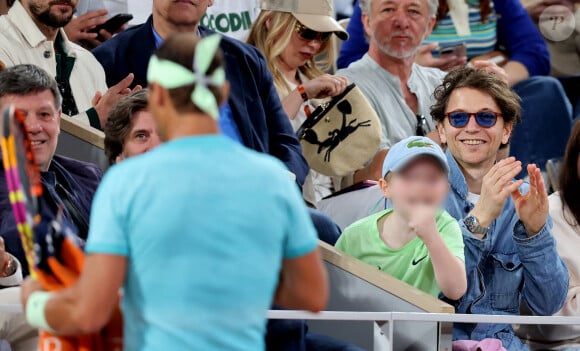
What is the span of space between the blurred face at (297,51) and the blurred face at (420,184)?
1766 mm

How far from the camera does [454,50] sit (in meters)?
6.91

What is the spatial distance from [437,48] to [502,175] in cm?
240

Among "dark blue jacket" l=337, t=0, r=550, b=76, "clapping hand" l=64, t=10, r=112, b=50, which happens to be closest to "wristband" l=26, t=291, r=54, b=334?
"clapping hand" l=64, t=10, r=112, b=50

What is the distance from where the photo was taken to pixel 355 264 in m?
4.64

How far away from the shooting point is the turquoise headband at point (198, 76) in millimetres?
2686

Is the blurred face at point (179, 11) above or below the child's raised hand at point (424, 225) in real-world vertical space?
above

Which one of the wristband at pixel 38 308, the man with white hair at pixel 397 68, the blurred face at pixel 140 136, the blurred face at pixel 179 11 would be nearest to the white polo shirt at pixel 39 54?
the blurred face at pixel 179 11

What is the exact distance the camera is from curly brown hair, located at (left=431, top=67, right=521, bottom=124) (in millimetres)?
5180

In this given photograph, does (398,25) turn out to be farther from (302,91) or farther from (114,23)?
(114,23)

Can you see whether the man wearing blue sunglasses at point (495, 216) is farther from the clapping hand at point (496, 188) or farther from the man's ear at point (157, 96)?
the man's ear at point (157, 96)

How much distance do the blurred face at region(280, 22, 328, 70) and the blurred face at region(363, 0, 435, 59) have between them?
1.39 ft

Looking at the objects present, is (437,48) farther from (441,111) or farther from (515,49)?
(441,111)

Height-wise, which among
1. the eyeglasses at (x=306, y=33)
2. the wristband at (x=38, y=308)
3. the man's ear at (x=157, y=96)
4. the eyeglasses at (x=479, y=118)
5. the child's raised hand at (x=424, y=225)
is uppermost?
the man's ear at (x=157, y=96)

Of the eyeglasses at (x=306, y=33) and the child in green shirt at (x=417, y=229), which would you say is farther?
the eyeglasses at (x=306, y=33)
